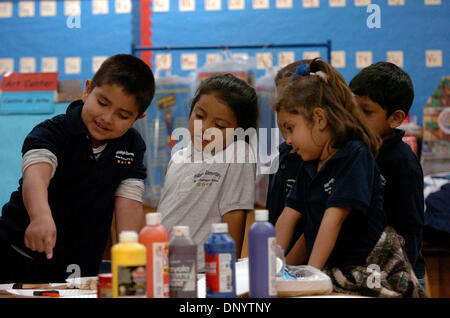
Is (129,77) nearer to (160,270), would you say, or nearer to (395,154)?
(160,270)

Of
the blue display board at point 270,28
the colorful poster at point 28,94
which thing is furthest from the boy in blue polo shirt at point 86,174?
the blue display board at point 270,28

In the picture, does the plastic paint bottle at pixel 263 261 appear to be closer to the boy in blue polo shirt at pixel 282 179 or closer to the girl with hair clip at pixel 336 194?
the girl with hair clip at pixel 336 194

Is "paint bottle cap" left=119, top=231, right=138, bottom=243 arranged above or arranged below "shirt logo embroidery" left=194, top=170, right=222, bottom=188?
below

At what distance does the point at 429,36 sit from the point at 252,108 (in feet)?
2.90

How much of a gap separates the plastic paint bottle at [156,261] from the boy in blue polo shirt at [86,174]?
0.56 meters

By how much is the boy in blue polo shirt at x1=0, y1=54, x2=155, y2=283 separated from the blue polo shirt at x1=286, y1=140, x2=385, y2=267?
0.56 metres

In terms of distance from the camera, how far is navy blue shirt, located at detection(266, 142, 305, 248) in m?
1.61

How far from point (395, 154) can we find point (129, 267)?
96 centimetres

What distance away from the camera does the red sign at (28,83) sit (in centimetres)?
192

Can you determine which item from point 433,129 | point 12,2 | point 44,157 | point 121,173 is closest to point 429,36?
point 433,129

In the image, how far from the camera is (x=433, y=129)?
260 cm

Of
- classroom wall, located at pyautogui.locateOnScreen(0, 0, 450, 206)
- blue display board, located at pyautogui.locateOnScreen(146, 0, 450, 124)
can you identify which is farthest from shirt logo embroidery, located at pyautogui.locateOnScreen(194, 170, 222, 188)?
classroom wall, located at pyautogui.locateOnScreen(0, 0, 450, 206)

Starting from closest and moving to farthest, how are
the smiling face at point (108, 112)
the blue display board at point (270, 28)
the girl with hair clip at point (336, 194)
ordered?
the girl with hair clip at point (336, 194)
the smiling face at point (108, 112)
the blue display board at point (270, 28)

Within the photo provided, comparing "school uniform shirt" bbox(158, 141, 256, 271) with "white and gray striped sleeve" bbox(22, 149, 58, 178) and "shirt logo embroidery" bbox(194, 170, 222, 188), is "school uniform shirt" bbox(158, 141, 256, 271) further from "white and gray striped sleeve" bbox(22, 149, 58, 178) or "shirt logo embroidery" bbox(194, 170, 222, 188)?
"white and gray striped sleeve" bbox(22, 149, 58, 178)
